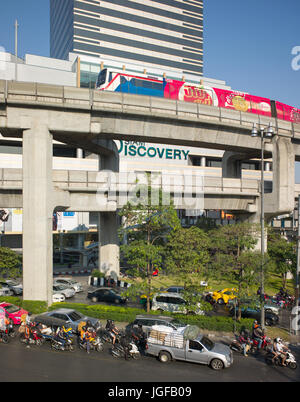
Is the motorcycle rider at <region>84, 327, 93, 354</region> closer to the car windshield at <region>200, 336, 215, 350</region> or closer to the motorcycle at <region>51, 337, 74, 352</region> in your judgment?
the motorcycle at <region>51, 337, 74, 352</region>

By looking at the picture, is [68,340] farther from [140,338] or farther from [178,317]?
[178,317]

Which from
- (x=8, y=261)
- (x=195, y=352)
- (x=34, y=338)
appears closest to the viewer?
(x=195, y=352)

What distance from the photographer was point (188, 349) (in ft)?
46.6

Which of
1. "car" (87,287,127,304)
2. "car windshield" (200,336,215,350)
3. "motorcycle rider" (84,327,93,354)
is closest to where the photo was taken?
"car windshield" (200,336,215,350)

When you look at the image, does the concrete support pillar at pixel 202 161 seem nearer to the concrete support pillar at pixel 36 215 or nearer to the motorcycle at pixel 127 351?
the concrete support pillar at pixel 36 215

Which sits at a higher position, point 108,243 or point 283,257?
point 108,243

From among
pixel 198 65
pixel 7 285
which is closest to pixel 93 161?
pixel 7 285

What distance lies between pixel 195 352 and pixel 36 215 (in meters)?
13.9

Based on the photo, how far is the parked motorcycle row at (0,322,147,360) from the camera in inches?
583

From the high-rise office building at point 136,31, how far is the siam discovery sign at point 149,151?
53917 millimetres

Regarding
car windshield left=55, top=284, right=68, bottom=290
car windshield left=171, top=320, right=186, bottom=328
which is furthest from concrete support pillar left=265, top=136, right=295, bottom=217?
car windshield left=55, top=284, right=68, bottom=290

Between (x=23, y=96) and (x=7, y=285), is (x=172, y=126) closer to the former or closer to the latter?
(x=23, y=96)

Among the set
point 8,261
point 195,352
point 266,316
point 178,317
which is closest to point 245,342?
point 195,352
